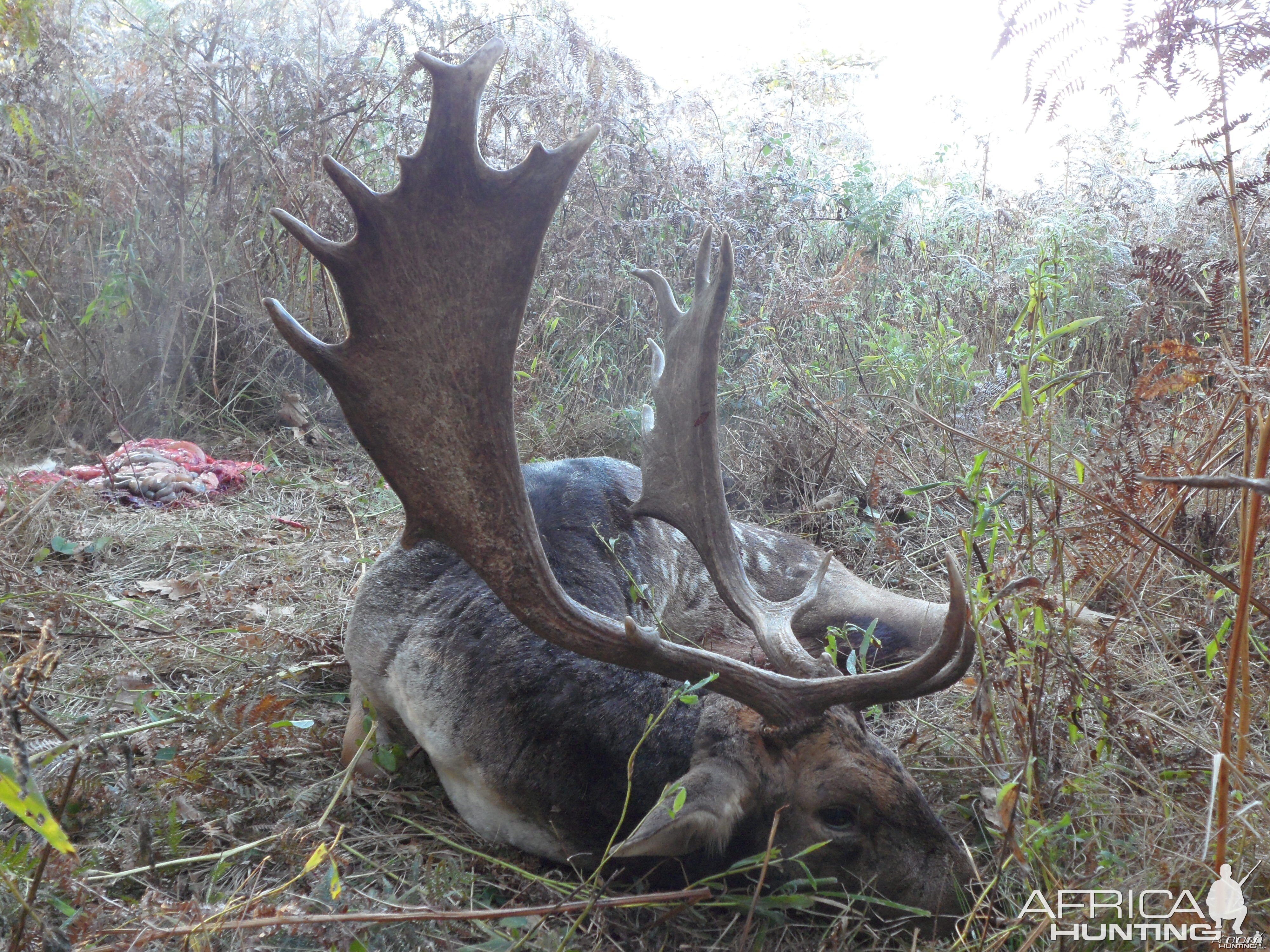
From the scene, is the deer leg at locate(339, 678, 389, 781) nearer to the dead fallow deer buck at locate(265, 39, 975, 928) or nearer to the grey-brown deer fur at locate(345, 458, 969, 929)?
the grey-brown deer fur at locate(345, 458, 969, 929)

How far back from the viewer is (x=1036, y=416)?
8.75ft

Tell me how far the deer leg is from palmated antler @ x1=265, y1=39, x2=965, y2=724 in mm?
824

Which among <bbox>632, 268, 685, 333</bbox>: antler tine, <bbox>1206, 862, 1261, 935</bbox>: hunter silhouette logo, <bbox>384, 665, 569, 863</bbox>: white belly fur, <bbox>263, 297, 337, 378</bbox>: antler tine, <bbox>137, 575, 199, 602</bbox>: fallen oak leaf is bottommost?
<bbox>137, 575, 199, 602</bbox>: fallen oak leaf

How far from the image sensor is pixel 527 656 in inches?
98.7

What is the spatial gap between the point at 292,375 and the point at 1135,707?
5.91m

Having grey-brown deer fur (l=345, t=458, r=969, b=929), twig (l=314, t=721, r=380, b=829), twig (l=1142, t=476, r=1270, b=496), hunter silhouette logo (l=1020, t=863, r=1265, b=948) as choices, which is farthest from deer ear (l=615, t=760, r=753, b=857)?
twig (l=1142, t=476, r=1270, b=496)

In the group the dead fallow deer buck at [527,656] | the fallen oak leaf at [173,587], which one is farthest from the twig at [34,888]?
the fallen oak leaf at [173,587]

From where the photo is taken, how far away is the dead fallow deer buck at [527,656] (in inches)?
83.7

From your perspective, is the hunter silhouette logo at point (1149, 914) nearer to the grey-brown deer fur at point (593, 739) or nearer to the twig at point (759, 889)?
the grey-brown deer fur at point (593, 739)

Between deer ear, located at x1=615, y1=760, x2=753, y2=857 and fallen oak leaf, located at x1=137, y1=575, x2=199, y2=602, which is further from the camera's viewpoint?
fallen oak leaf, located at x1=137, y1=575, x2=199, y2=602

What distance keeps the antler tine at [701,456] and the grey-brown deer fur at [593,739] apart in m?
0.17

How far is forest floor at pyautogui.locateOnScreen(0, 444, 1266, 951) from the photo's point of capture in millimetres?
1962

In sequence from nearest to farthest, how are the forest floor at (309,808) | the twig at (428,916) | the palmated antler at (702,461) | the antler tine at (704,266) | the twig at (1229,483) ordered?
the twig at (1229,483) < the twig at (428,916) < the forest floor at (309,808) < the palmated antler at (702,461) < the antler tine at (704,266)

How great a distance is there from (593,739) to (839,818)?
0.63 metres
